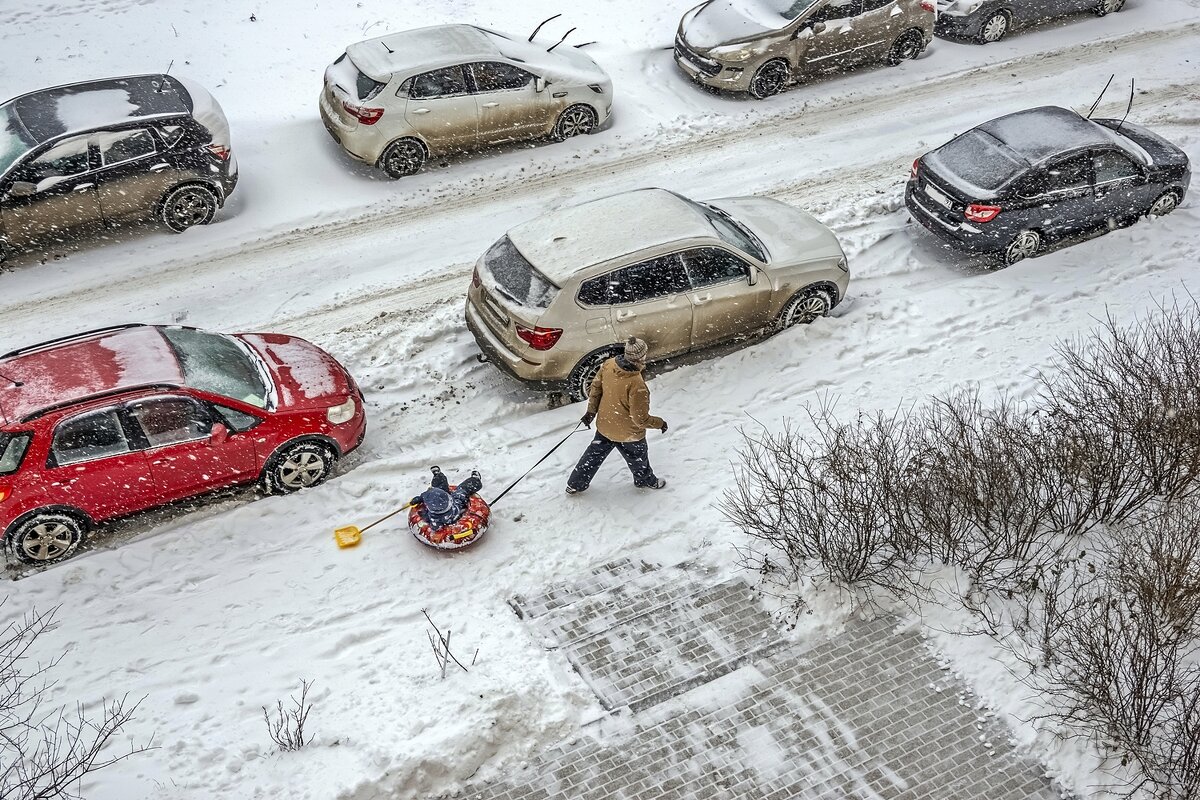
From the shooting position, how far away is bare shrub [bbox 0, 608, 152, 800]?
21.9 feet

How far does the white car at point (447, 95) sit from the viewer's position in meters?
13.4

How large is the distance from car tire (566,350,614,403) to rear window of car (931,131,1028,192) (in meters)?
5.18

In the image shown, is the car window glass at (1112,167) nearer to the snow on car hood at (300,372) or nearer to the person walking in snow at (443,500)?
the person walking in snow at (443,500)

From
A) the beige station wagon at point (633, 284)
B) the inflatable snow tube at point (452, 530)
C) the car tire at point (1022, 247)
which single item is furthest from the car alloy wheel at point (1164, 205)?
the inflatable snow tube at point (452, 530)

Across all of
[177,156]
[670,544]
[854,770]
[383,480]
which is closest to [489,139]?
[177,156]

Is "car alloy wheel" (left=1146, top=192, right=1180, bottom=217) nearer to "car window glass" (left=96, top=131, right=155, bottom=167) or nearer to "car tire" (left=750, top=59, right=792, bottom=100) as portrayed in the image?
"car tire" (left=750, top=59, right=792, bottom=100)

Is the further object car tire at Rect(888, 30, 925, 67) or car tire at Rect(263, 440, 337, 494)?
car tire at Rect(888, 30, 925, 67)

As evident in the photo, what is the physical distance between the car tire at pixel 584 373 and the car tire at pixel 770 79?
7436 mm

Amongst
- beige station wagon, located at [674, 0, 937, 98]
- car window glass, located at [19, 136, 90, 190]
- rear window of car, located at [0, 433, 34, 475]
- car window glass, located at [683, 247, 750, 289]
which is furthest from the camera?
beige station wagon, located at [674, 0, 937, 98]

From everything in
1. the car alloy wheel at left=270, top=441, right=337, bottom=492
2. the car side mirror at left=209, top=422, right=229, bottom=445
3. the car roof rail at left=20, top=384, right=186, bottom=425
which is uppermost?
the car roof rail at left=20, top=384, right=186, bottom=425

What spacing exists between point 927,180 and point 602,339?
5120mm

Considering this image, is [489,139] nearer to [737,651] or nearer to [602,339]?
[602,339]

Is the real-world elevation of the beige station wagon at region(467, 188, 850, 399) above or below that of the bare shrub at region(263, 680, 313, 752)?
above

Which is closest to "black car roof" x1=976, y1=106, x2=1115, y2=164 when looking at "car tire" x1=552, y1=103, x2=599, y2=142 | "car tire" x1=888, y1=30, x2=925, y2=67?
"car tire" x1=888, y1=30, x2=925, y2=67
